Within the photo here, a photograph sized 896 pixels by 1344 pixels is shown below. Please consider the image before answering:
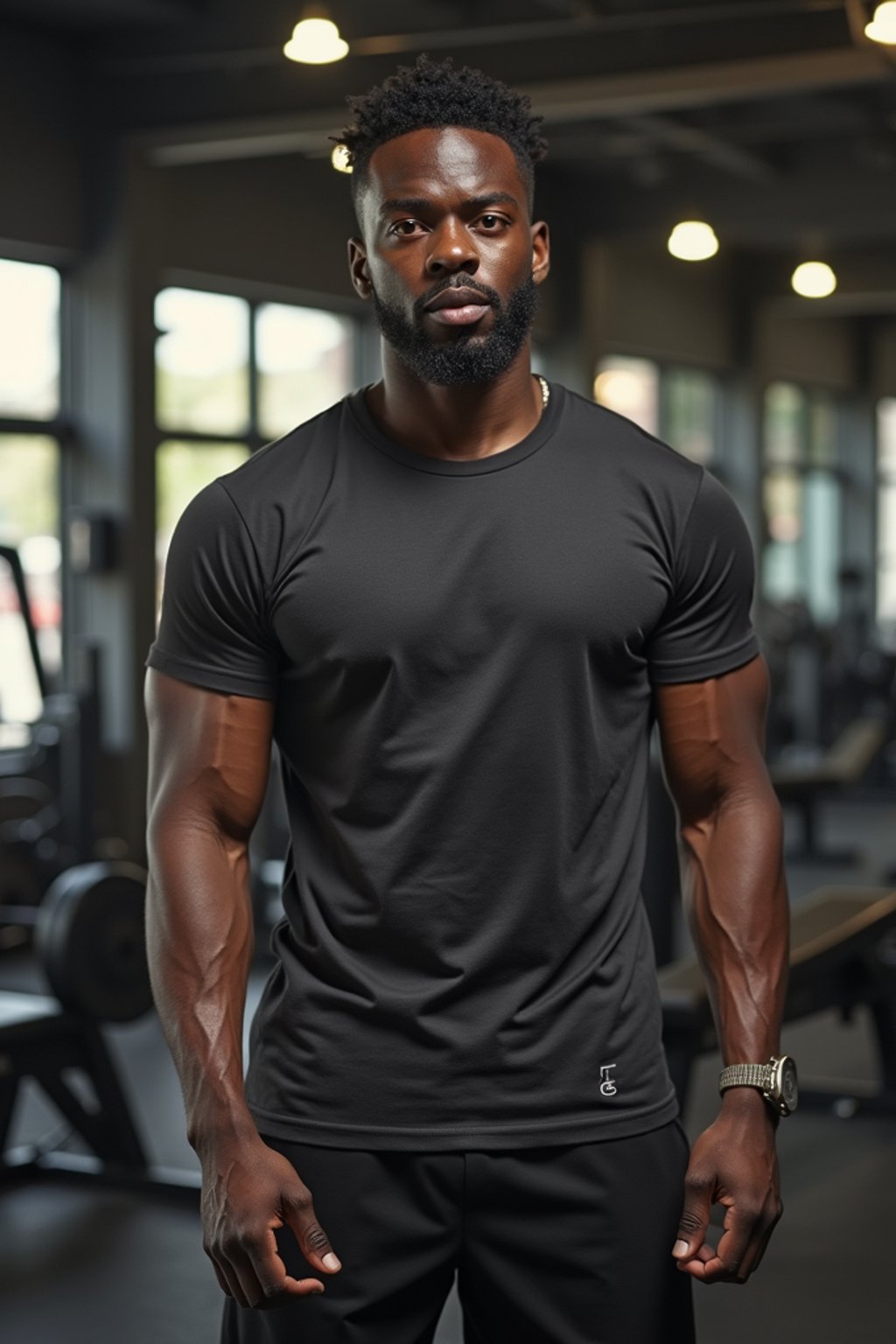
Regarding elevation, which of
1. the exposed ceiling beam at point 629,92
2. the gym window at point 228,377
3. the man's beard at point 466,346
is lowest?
the man's beard at point 466,346

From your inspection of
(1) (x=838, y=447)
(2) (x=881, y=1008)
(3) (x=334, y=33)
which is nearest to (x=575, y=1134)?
(2) (x=881, y=1008)

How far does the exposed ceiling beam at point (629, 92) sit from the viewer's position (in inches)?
216

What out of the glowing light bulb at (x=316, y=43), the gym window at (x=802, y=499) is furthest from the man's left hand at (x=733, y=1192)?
the gym window at (x=802, y=499)

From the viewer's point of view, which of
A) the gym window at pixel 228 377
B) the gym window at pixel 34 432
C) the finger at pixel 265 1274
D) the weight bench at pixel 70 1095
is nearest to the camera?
the finger at pixel 265 1274

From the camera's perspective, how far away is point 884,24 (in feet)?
13.1

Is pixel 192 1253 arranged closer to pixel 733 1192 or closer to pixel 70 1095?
pixel 70 1095

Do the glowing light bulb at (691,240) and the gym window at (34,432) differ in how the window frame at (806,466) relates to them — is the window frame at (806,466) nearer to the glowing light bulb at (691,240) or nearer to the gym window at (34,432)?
the glowing light bulb at (691,240)

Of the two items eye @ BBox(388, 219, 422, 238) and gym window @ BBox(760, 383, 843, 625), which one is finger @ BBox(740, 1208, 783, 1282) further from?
gym window @ BBox(760, 383, 843, 625)

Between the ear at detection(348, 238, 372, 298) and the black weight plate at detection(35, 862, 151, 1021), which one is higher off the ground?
the ear at detection(348, 238, 372, 298)

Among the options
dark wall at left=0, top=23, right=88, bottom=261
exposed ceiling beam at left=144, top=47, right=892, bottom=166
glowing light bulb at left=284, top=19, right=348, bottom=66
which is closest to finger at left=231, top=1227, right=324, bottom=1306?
glowing light bulb at left=284, top=19, right=348, bottom=66

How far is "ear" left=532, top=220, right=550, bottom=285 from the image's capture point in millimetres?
1329

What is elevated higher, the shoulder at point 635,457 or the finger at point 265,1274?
the shoulder at point 635,457

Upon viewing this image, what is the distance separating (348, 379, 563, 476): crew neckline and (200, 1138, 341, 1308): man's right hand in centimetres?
49

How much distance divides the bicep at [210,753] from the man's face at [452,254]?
0.90 ft
